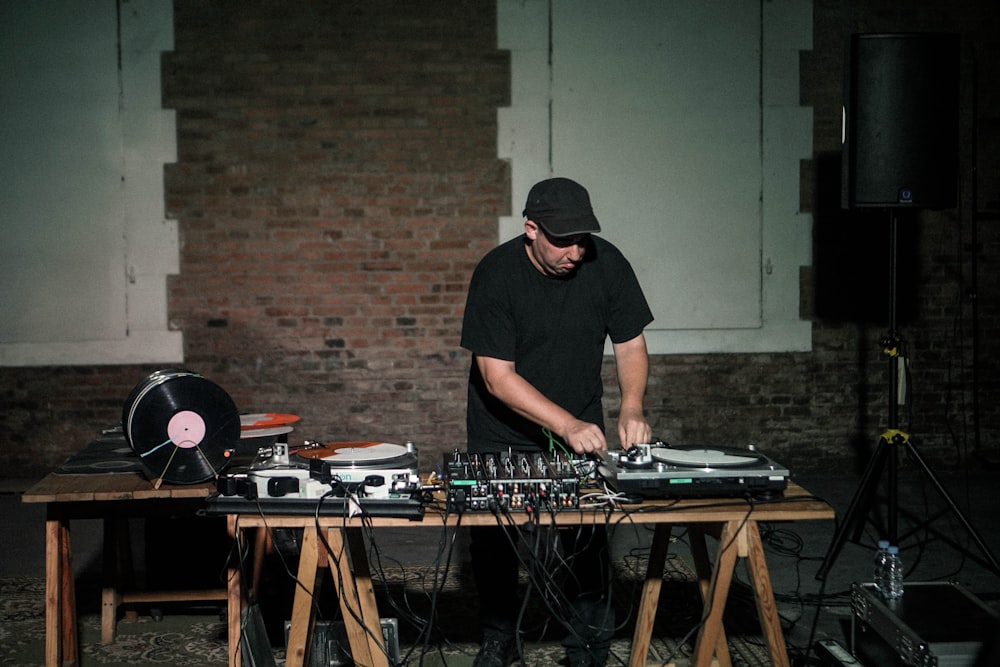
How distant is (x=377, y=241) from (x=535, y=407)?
332 centimetres

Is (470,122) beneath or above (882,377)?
above

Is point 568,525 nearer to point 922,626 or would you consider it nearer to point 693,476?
point 693,476

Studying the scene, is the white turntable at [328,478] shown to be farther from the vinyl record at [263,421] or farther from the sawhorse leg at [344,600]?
the vinyl record at [263,421]

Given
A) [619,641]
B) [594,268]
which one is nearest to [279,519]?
[594,268]

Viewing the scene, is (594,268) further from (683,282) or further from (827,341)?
(827,341)

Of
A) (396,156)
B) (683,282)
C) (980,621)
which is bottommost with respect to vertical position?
(980,621)

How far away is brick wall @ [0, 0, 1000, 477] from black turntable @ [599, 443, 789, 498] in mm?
3636

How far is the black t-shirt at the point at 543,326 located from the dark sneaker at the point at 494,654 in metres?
0.62

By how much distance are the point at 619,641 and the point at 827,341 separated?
3.32m

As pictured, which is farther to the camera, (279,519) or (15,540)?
(15,540)

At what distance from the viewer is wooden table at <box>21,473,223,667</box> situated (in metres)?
2.73

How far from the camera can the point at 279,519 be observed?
238 centimetres

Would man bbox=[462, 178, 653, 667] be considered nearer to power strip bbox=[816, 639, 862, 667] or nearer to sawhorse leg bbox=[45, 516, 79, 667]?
power strip bbox=[816, 639, 862, 667]

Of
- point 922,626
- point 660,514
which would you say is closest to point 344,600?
point 660,514
